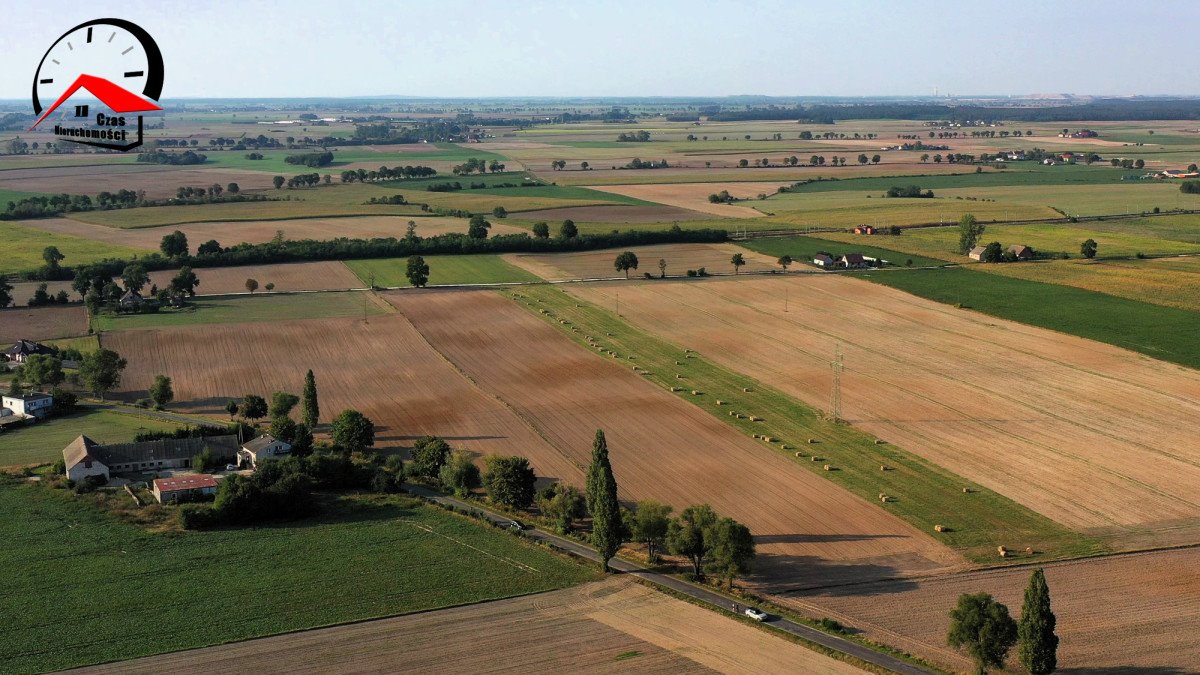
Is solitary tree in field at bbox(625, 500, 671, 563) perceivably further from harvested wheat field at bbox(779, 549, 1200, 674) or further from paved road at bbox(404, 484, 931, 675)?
harvested wheat field at bbox(779, 549, 1200, 674)

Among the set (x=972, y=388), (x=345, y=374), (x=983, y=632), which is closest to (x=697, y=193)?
(x=345, y=374)

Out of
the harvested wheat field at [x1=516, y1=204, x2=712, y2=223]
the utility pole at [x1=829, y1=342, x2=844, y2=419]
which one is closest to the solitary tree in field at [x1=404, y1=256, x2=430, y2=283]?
the harvested wheat field at [x1=516, y1=204, x2=712, y2=223]

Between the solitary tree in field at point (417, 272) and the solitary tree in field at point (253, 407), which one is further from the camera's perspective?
the solitary tree in field at point (417, 272)

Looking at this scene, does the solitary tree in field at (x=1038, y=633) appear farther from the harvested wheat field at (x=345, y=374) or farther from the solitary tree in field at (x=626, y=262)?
the solitary tree in field at (x=626, y=262)

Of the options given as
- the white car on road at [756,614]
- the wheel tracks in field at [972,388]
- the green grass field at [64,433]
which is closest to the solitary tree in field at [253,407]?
the green grass field at [64,433]

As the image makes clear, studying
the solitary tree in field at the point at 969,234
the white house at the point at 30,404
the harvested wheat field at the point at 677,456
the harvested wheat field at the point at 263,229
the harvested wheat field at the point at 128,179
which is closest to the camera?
the harvested wheat field at the point at 677,456

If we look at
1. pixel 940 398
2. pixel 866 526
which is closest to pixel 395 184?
pixel 940 398
